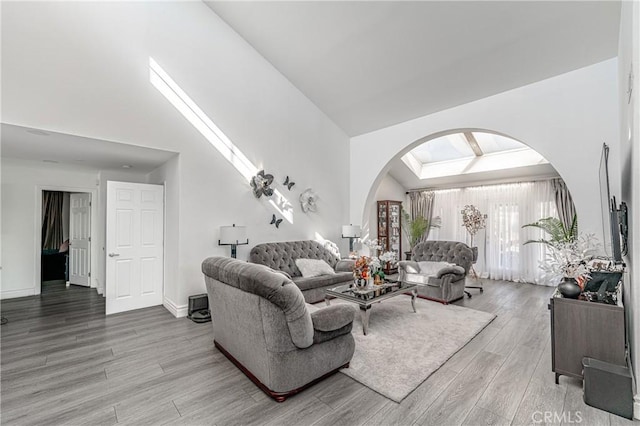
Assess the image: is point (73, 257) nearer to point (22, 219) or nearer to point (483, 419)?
point (22, 219)

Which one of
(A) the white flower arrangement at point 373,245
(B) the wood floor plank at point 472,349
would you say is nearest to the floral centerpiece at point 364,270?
(A) the white flower arrangement at point 373,245

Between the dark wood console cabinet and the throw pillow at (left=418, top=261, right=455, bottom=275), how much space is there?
8.78 feet

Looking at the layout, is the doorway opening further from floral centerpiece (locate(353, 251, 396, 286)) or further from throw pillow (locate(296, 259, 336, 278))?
floral centerpiece (locate(353, 251, 396, 286))

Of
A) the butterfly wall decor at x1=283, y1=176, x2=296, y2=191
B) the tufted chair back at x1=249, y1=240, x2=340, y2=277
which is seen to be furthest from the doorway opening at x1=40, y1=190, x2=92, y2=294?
the butterfly wall decor at x1=283, y1=176, x2=296, y2=191

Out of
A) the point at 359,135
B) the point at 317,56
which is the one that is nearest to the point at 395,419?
the point at 317,56

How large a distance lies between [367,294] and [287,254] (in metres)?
1.97

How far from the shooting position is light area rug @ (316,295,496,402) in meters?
2.51

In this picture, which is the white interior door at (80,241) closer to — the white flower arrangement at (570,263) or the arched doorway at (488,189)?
the arched doorway at (488,189)

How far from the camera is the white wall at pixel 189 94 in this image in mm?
3236

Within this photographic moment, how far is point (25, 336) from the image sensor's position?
3.47 meters

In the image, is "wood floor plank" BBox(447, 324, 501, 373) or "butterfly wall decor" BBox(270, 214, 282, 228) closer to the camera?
"wood floor plank" BBox(447, 324, 501, 373)

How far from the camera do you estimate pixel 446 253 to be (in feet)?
18.6

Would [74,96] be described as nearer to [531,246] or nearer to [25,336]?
[25,336]

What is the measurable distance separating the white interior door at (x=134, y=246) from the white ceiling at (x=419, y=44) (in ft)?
10.7
